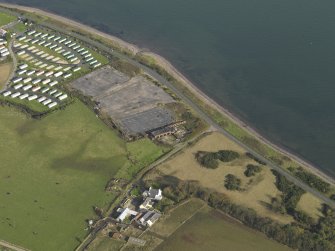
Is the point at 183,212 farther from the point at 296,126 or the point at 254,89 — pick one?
the point at 254,89

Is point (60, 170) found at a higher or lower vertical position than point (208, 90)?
lower

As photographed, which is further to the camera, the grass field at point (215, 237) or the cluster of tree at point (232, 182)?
the cluster of tree at point (232, 182)

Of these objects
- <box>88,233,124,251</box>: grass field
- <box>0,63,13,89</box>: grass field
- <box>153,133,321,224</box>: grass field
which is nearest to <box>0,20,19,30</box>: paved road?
<box>0,63,13,89</box>: grass field

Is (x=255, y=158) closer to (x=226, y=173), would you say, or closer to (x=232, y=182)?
(x=226, y=173)

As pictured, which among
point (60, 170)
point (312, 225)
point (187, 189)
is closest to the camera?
point (312, 225)

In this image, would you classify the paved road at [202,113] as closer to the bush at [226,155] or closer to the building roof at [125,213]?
the bush at [226,155]

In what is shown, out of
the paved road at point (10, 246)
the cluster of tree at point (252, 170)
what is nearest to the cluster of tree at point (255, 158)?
the cluster of tree at point (252, 170)

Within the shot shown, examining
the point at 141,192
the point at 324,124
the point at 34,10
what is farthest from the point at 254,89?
the point at 34,10
